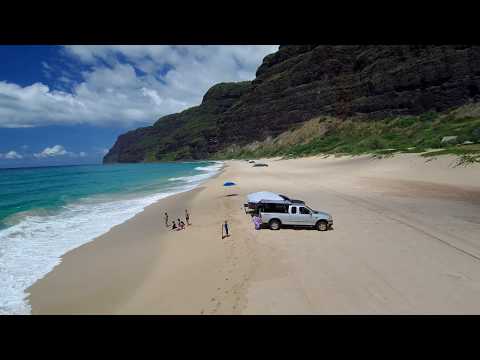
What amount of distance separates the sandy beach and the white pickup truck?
50 centimetres

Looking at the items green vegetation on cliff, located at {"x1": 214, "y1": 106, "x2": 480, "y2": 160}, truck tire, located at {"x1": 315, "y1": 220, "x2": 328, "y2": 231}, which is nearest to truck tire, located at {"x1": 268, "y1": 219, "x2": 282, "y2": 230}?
truck tire, located at {"x1": 315, "y1": 220, "x2": 328, "y2": 231}

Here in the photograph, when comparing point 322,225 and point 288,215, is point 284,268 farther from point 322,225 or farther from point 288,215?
point 322,225

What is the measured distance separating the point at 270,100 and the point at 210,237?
135020mm

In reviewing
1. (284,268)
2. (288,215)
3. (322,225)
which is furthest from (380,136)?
(284,268)

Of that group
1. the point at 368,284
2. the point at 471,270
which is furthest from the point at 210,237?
the point at 471,270

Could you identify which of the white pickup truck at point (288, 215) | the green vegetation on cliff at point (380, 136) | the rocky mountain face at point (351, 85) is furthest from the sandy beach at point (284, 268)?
the rocky mountain face at point (351, 85)

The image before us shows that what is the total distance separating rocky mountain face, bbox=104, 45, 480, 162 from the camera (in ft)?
252

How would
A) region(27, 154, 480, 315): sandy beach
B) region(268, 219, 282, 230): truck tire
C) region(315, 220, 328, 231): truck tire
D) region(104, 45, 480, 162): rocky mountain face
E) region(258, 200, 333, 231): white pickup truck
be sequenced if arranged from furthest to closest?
region(104, 45, 480, 162): rocky mountain face → region(268, 219, 282, 230): truck tire → region(258, 200, 333, 231): white pickup truck → region(315, 220, 328, 231): truck tire → region(27, 154, 480, 315): sandy beach

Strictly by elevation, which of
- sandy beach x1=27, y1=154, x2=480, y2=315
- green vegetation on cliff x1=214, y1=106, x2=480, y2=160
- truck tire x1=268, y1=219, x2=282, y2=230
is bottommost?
sandy beach x1=27, y1=154, x2=480, y2=315

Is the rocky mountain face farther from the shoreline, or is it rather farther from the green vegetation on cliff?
the shoreline
